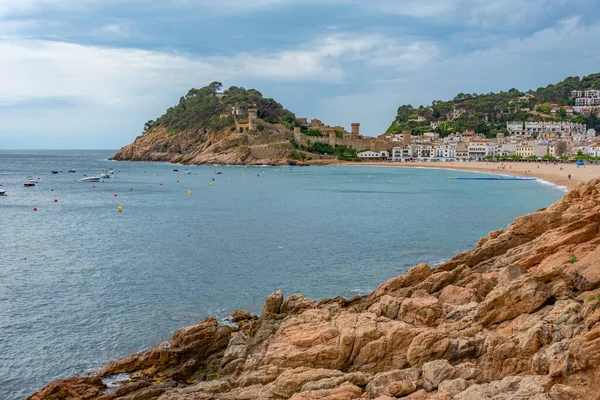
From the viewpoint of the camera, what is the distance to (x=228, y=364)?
12711 millimetres

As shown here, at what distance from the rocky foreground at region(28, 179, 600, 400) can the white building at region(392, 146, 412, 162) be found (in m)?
145

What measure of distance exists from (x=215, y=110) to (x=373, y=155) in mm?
48474

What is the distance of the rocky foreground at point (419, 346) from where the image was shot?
9008 millimetres

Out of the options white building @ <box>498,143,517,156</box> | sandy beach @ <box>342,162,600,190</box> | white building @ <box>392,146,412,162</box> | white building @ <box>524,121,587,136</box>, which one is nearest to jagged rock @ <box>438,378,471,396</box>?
sandy beach @ <box>342,162,600,190</box>

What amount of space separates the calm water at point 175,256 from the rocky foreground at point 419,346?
8.90 ft

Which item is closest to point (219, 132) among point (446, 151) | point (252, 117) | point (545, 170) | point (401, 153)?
point (252, 117)

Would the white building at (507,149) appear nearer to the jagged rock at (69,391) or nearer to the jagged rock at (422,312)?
the jagged rock at (422,312)

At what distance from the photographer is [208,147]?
144500 mm

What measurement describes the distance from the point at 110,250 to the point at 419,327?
76.3 ft

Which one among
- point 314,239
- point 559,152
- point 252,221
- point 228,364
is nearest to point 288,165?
point 559,152

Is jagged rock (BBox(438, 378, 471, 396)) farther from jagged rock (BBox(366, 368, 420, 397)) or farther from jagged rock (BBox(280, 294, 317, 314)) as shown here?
jagged rock (BBox(280, 294, 317, 314))

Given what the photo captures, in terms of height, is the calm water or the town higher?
the town

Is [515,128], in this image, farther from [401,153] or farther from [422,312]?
[422,312]

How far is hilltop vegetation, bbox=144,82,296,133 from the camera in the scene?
495 ft
